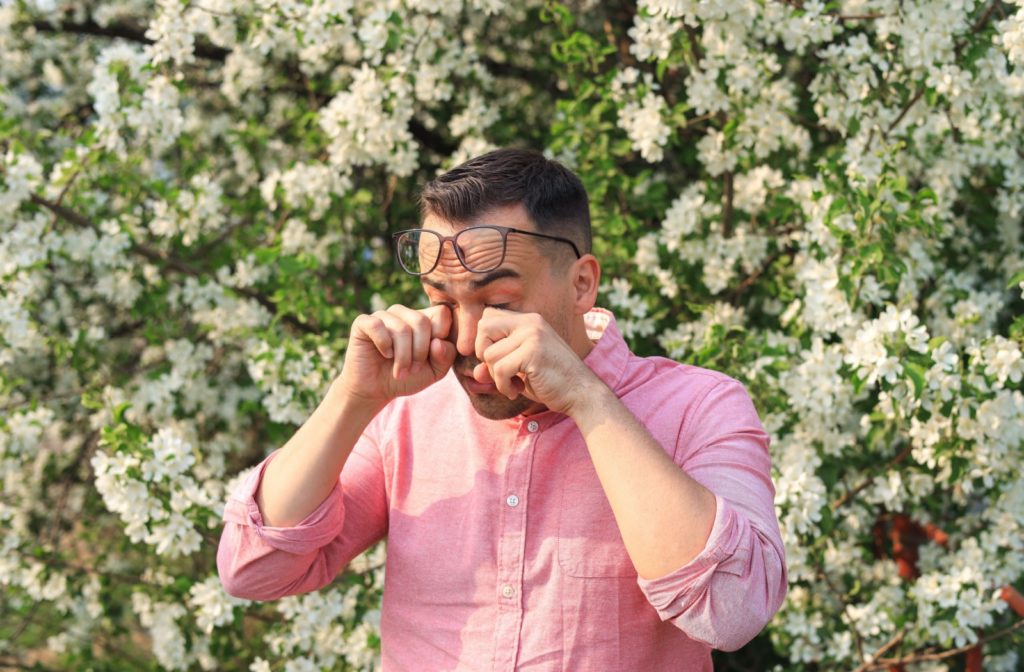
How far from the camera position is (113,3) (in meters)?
4.83

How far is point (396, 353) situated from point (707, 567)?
22.6 inches

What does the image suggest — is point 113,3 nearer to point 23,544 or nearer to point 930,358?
point 23,544

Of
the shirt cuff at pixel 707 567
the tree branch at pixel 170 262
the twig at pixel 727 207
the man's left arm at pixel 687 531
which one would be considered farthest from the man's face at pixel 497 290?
the tree branch at pixel 170 262

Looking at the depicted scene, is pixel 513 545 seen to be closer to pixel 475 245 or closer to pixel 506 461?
pixel 506 461

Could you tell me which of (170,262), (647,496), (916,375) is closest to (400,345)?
(647,496)

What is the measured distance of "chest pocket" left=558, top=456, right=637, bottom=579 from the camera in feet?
5.38

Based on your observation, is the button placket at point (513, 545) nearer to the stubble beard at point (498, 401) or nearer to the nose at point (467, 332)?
the stubble beard at point (498, 401)

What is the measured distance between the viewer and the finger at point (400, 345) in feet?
5.40

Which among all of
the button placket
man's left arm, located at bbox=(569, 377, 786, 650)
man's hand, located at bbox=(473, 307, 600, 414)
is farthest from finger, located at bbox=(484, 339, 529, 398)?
the button placket

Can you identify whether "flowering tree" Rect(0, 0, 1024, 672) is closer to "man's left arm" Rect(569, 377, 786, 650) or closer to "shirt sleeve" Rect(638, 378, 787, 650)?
"shirt sleeve" Rect(638, 378, 787, 650)

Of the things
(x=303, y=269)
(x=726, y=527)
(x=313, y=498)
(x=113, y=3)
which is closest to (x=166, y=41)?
(x=303, y=269)

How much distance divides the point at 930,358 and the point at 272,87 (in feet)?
10.3

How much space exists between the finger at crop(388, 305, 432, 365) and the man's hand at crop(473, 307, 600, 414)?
0.12 m

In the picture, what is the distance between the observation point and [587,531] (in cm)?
167
